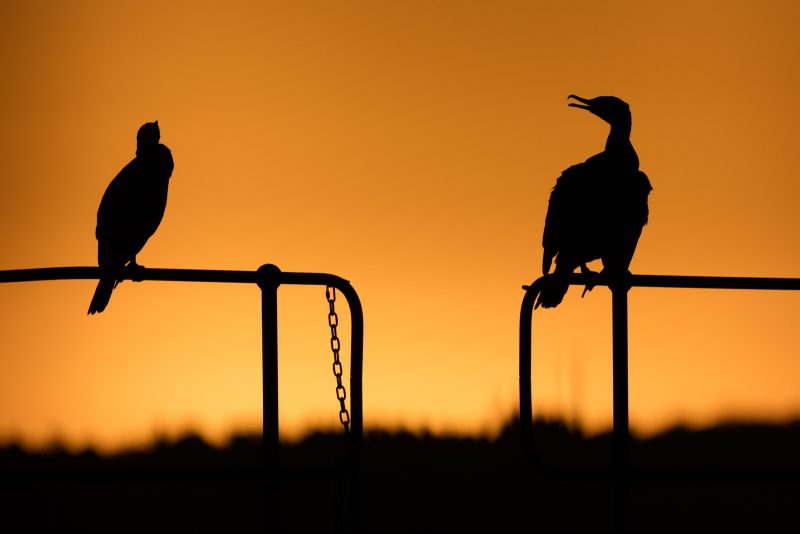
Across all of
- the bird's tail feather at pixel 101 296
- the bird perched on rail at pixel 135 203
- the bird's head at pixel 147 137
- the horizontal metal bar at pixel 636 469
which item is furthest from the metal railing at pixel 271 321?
the bird's head at pixel 147 137

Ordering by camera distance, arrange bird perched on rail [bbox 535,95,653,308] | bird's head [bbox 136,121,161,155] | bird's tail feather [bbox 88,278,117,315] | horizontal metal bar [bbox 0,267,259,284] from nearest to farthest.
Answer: horizontal metal bar [bbox 0,267,259,284] < bird's tail feather [bbox 88,278,117,315] < bird perched on rail [bbox 535,95,653,308] < bird's head [bbox 136,121,161,155]

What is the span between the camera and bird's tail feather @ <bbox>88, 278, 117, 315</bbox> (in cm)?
518

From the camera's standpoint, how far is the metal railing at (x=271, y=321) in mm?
3512

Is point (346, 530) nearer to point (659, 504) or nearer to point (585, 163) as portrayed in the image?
point (585, 163)

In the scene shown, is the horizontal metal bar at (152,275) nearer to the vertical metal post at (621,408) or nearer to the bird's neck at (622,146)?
the vertical metal post at (621,408)

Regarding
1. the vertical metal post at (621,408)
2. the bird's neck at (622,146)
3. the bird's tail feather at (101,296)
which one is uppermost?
the bird's neck at (622,146)

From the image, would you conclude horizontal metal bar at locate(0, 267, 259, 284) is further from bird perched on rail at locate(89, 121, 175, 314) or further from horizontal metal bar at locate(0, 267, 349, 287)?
bird perched on rail at locate(89, 121, 175, 314)

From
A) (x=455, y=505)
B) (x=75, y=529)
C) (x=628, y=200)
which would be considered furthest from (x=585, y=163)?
(x=455, y=505)

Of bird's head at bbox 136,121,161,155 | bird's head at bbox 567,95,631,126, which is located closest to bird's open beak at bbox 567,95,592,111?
bird's head at bbox 567,95,631,126

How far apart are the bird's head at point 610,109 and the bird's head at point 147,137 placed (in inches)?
102

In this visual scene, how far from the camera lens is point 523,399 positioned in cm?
358

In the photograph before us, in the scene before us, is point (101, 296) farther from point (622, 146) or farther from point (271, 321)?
point (622, 146)

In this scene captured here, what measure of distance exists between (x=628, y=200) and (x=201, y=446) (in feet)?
12.9

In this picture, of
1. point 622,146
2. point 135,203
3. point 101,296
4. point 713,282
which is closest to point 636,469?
point 713,282
